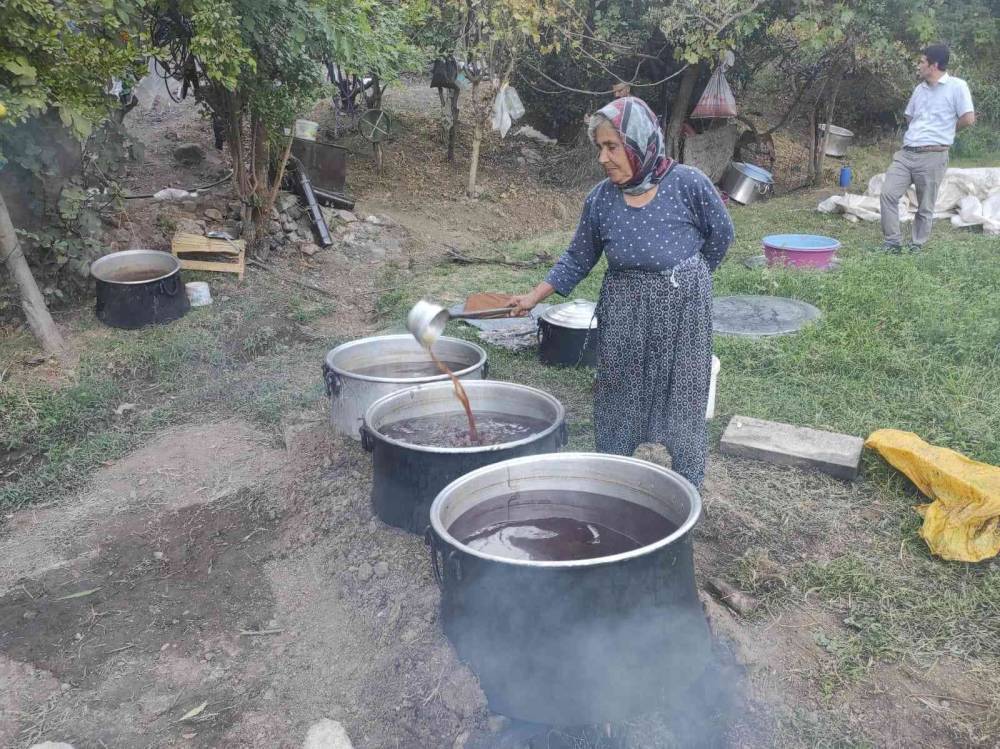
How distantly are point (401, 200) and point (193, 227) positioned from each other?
408 centimetres

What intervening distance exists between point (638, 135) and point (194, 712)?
2552 millimetres

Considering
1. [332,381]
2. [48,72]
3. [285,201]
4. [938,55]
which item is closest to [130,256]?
[48,72]

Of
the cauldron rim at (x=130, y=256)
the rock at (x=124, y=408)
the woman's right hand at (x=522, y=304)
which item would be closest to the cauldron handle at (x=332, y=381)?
the woman's right hand at (x=522, y=304)

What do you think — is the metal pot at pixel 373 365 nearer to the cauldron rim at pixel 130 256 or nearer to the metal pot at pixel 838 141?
the cauldron rim at pixel 130 256

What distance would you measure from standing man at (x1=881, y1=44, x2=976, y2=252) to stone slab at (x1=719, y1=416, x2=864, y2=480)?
457 cm

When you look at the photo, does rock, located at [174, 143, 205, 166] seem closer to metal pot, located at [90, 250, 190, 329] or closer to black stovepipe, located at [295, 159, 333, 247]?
black stovepipe, located at [295, 159, 333, 247]

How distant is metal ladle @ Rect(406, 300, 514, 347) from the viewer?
2959 mm

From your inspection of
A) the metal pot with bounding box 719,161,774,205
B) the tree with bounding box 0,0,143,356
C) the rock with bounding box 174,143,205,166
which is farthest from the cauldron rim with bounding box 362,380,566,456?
the metal pot with bounding box 719,161,774,205

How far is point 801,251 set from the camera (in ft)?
22.6

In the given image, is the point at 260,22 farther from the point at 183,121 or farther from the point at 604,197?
the point at 183,121

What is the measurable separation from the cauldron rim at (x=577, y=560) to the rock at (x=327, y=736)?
0.76 m

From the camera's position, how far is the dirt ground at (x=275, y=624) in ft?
8.10

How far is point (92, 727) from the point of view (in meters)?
2.57

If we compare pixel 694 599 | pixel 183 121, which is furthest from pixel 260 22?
pixel 183 121
